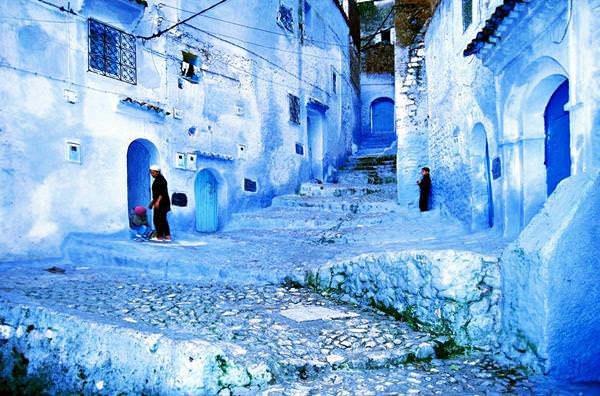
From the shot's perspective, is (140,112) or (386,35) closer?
(140,112)

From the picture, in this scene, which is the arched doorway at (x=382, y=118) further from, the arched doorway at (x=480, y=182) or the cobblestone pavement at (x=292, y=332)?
the cobblestone pavement at (x=292, y=332)

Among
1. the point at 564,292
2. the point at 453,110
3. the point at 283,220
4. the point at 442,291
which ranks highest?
the point at 453,110

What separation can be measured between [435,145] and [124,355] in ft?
29.1

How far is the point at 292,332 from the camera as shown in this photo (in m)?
4.34

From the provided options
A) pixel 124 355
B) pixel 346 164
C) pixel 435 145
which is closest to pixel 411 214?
pixel 435 145

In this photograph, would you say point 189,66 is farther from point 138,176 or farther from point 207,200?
point 207,200

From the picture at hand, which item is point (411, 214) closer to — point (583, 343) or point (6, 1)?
point (583, 343)

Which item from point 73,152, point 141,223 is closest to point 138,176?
point 141,223

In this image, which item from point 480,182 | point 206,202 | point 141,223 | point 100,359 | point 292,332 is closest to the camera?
point 100,359

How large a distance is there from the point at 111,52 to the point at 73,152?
2.11m

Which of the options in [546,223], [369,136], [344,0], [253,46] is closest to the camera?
[546,223]

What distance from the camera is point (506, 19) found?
207 inches

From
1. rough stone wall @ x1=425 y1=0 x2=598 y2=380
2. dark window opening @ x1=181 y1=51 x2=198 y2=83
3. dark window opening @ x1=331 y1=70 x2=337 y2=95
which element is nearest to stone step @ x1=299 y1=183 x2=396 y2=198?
rough stone wall @ x1=425 y1=0 x2=598 y2=380

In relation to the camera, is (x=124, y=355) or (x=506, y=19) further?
(x=506, y=19)
